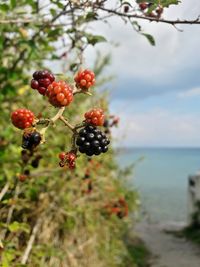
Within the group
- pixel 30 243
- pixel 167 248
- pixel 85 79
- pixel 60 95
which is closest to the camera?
pixel 60 95

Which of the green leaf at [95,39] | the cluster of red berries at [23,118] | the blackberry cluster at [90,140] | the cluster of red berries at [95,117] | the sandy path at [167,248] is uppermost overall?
the sandy path at [167,248]

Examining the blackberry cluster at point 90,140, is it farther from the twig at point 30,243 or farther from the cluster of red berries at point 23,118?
the twig at point 30,243

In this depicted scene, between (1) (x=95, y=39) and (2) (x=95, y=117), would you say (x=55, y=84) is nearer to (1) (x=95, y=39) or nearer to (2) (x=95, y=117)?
(2) (x=95, y=117)

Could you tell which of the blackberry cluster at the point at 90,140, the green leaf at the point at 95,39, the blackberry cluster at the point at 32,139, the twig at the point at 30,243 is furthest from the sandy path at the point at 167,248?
the blackberry cluster at the point at 32,139

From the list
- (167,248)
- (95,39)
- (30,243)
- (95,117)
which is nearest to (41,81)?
(95,117)

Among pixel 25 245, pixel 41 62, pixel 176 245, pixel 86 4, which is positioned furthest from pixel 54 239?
pixel 176 245
